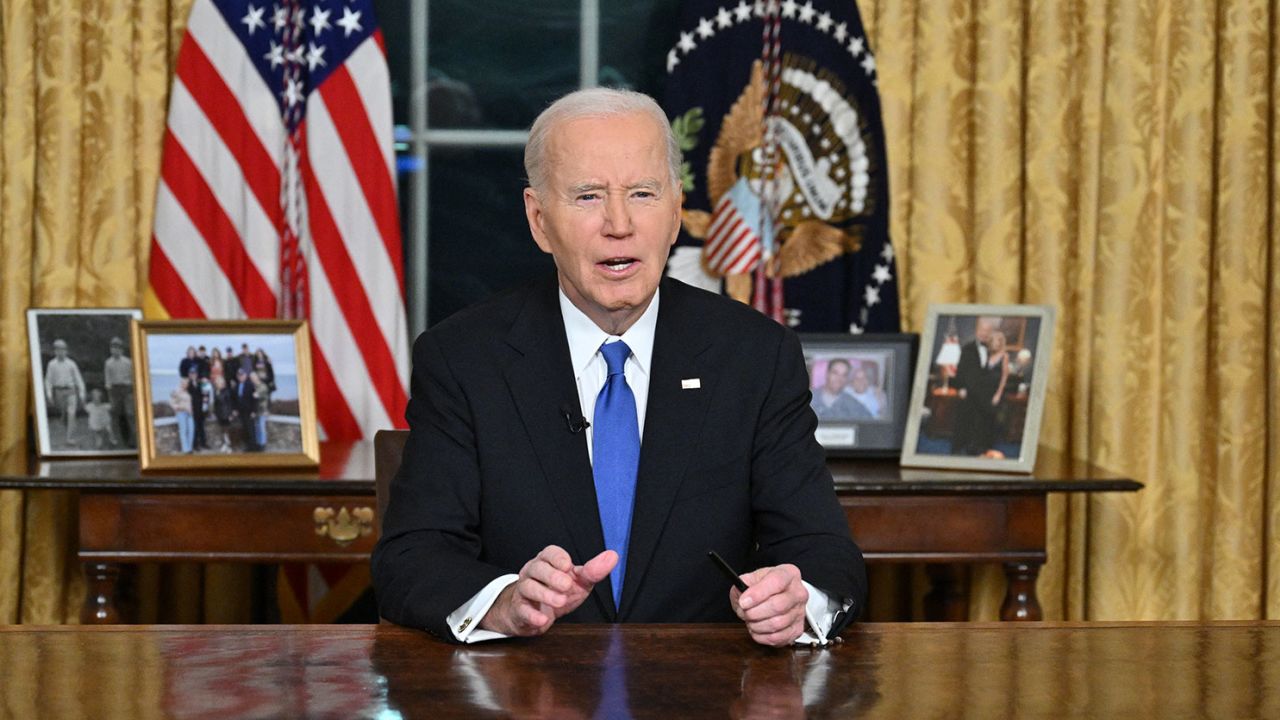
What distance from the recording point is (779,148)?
152 inches

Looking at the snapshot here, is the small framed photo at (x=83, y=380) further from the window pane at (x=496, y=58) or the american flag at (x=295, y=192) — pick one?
the window pane at (x=496, y=58)

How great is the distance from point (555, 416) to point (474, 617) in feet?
1.53

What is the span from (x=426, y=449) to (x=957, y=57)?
2.23 m

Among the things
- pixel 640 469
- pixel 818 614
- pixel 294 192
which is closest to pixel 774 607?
pixel 818 614

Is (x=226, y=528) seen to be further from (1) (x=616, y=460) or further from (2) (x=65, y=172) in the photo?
(1) (x=616, y=460)

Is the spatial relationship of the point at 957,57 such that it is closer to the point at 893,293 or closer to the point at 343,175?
the point at 893,293

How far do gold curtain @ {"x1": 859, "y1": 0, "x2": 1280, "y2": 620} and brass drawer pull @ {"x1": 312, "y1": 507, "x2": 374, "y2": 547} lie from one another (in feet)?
5.05

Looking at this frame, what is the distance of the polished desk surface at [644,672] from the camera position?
151cm

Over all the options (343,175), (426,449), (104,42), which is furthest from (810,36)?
(426,449)

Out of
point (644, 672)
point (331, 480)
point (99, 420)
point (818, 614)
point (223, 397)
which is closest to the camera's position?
point (644, 672)

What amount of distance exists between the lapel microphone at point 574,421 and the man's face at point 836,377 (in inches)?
58.9

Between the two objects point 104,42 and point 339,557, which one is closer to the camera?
point 339,557

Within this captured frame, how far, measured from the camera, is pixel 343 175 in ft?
12.5

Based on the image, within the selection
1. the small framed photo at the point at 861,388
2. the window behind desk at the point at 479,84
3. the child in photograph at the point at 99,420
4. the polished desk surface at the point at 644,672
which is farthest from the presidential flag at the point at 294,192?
the polished desk surface at the point at 644,672
